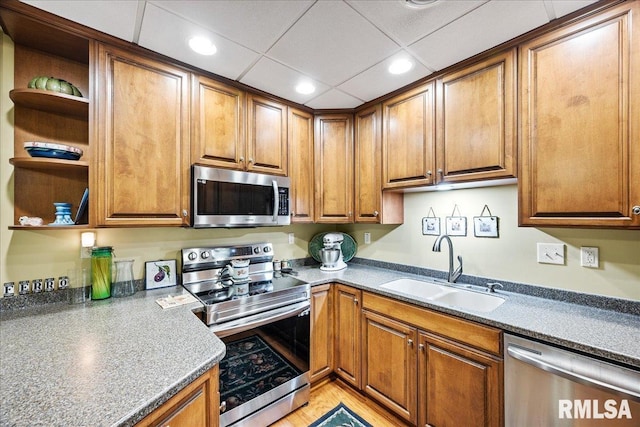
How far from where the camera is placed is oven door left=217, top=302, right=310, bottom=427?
1555 millimetres

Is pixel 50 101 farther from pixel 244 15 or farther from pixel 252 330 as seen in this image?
pixel 252 330

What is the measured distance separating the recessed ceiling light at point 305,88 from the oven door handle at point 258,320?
5.30 ft

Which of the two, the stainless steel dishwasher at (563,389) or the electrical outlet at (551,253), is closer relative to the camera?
the stainless steel dishwasher at (563,389)

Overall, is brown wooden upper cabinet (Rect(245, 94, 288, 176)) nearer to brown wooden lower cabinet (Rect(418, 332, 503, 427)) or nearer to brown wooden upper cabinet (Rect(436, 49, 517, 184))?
brown wooden upper cabinet (Rect(436, 49, 517, 184))

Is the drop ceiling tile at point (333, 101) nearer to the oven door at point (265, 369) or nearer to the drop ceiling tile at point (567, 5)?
the drop ceiling tile at point (567, 5)

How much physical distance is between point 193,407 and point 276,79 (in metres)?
1.91

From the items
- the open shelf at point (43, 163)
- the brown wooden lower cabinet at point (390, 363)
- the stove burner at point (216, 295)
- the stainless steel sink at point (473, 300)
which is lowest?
the brown wooden lower cabinet at point (390, 363)

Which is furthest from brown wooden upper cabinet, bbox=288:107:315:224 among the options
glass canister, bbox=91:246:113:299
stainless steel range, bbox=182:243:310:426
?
glass canister, bbox=91:246:113:299

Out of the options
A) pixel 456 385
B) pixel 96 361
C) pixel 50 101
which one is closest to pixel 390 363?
pixel 456 385

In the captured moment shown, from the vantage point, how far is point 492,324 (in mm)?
1302

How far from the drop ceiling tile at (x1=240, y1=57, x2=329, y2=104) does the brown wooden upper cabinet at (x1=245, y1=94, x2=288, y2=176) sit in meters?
0.10

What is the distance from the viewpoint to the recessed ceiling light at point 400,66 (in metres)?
1.67

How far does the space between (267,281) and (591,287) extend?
203 centimetres

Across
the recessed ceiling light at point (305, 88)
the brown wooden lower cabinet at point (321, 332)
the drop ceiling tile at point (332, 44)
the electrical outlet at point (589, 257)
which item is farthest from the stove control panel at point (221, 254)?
the electrical outlet at point (589, 257)
